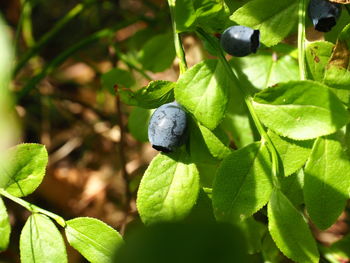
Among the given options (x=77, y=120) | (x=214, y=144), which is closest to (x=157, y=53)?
(x=214, y=144)

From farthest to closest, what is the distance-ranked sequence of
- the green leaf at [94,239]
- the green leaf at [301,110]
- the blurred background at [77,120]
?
the blurred background at [77,120] < the green leaf at [94,239] < the green leaf at [301,110]

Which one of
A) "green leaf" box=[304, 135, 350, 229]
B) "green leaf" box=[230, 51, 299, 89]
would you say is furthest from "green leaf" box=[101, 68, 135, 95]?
"green leaf" box=[304, 135, 350, 229]

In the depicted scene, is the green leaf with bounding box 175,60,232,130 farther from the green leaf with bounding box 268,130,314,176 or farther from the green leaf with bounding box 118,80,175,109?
the green leaf with bounding box 268,130,314,176

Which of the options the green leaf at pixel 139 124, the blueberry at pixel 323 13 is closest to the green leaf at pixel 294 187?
the blueberry at pixel 323 13

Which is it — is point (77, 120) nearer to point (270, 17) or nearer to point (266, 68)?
point (266, 68)

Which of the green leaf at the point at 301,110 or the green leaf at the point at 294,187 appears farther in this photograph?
the green leaf at the point at 294,187

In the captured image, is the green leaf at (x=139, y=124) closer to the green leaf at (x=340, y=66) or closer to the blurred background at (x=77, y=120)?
the green leaf at (x=340, y=66)
